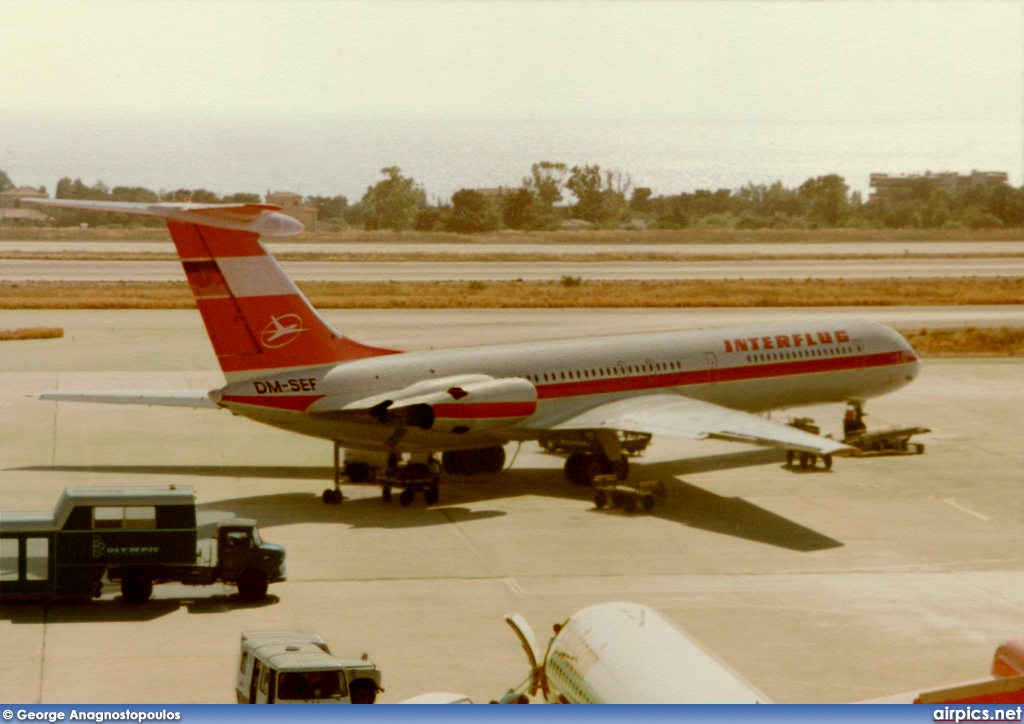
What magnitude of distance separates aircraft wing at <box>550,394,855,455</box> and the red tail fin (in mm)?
7480

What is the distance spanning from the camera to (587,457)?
38.5 m

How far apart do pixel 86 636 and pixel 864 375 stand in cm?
2835

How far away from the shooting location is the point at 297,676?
18.7m

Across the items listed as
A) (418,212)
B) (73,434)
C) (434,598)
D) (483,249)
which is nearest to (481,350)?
(434,598)

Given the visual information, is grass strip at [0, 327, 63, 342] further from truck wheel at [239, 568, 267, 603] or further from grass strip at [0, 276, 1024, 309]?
truck wheel at [239, 568, 267, 603]

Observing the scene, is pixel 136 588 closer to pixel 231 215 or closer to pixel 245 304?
pixel 245 304

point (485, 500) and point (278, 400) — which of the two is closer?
point (278, 400)

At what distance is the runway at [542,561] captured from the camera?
22703 millimetres

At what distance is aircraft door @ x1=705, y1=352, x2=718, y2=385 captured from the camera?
4078 cm

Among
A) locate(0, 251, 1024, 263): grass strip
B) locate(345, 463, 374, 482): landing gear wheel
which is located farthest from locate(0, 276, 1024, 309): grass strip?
locate(345, 463, 374, 482): landing gear wheel

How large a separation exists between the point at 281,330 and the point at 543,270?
87989mm

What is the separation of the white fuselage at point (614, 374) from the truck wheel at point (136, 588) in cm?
884

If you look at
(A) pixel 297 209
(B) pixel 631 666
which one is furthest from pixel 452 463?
(A) pixel 297 209

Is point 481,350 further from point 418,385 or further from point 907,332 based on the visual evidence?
point 907,332
